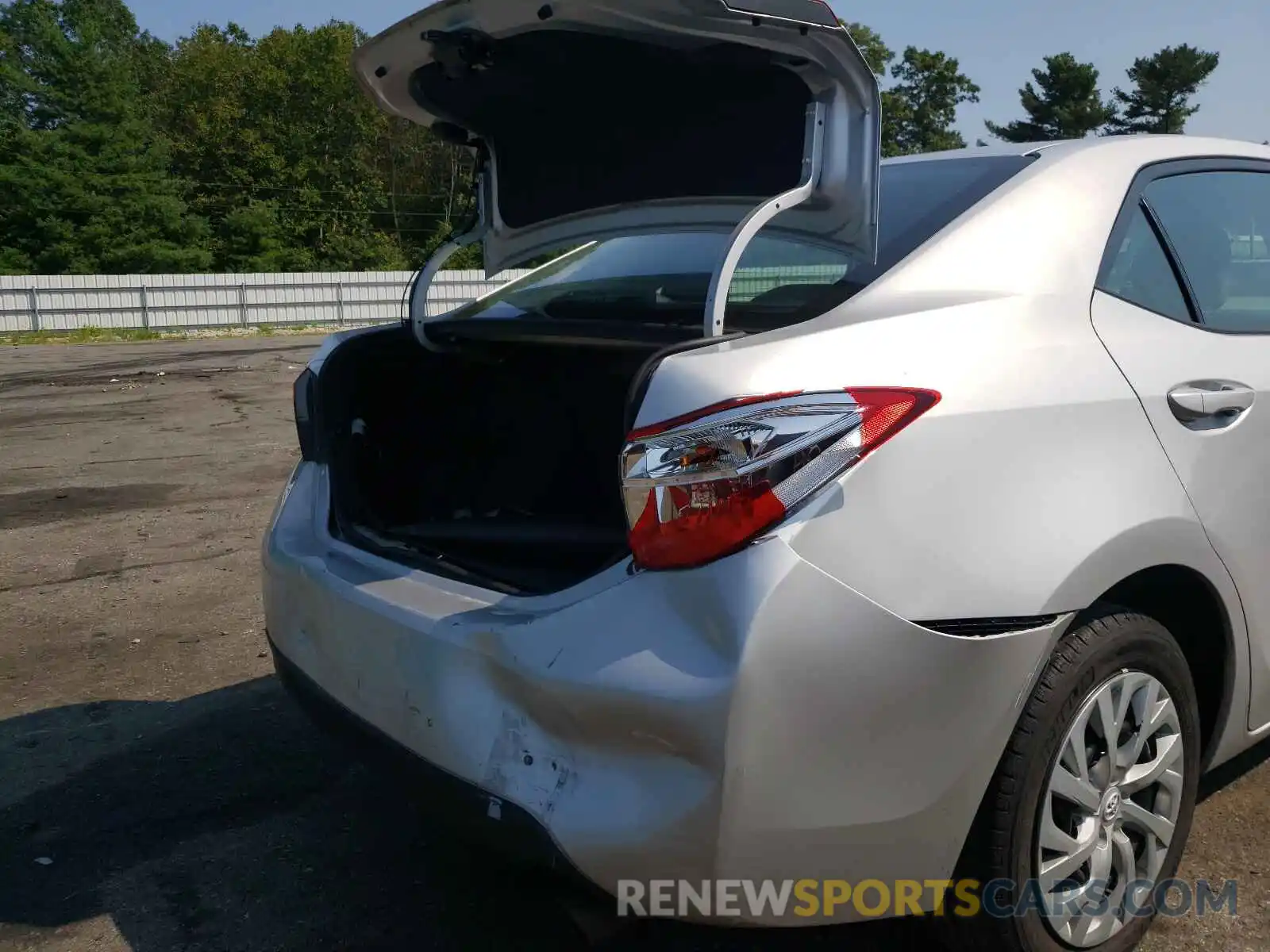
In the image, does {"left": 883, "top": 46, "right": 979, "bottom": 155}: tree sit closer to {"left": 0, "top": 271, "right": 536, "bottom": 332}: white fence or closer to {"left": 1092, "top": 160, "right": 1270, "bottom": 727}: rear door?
{"left": 0, "top": 271, "right": 536, "bottom": 332}: white fence

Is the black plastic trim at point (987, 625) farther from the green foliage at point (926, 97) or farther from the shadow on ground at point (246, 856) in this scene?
the green foliage at point (926, 97)

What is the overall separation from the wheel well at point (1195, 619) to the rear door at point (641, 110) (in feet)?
2.67

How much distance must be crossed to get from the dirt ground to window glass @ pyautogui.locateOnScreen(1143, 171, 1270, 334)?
4.18 feet

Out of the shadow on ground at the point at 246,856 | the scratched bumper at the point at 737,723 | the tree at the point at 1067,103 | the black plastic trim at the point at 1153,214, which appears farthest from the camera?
the tree at the point at 1067,103

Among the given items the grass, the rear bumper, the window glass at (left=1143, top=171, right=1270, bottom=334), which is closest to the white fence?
the grass

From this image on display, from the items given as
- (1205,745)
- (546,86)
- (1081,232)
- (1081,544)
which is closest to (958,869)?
(1081,544)

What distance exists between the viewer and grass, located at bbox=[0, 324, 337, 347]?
26938 mm

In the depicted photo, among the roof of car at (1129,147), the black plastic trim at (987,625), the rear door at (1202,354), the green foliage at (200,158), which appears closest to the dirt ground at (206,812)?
the black plastic trim at (987,625)

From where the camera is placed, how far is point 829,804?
68.9 inches

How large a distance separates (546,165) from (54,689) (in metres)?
2.54

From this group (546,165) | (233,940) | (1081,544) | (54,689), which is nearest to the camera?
(1081,544)

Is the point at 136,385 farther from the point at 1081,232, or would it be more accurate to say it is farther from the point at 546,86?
the point at 1081,232

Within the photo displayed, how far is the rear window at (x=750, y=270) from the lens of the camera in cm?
223

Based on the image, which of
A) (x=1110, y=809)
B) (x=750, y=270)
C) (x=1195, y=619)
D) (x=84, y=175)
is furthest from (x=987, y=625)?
(x=84, y=175)
